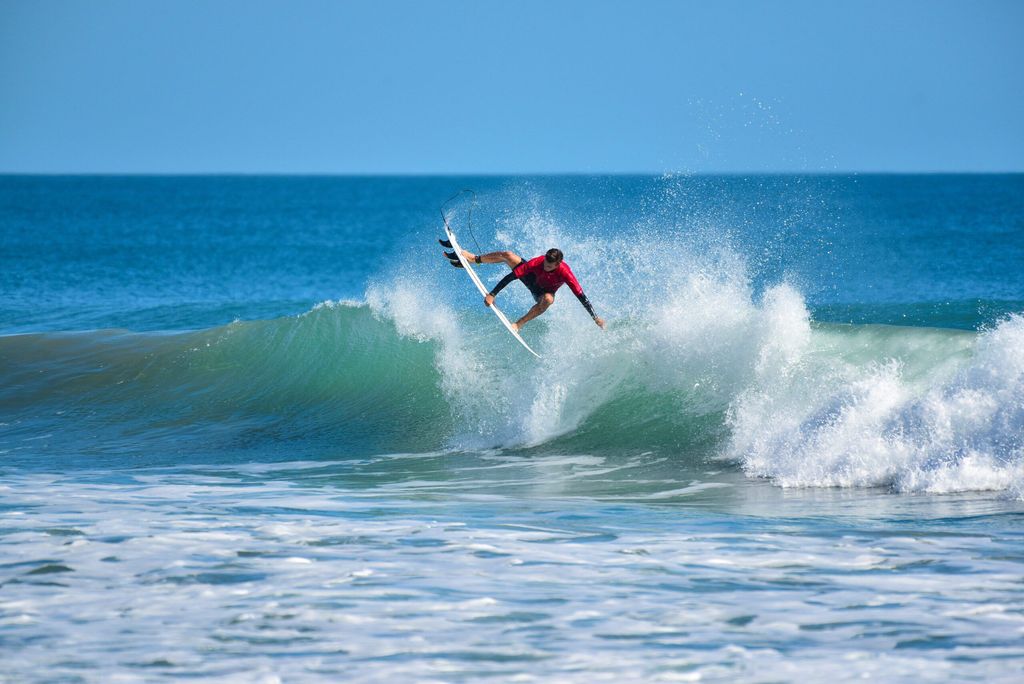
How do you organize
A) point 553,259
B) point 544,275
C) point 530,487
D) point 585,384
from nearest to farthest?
point 530,487 < point 553,259 < point 544,275 < point 585,384

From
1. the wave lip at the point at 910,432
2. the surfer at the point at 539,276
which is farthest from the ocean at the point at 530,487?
the surfer at the point at 539,276

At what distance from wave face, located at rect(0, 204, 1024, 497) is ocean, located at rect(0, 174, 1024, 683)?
0.04 metres

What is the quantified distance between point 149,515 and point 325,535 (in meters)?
1.44

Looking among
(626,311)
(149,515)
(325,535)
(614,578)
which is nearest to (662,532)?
(614,578)

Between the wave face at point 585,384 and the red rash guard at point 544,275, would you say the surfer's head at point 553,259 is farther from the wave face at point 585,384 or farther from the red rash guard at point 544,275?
the wave face at point 585,384

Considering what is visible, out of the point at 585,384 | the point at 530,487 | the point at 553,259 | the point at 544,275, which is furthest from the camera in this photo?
the point at 585,384

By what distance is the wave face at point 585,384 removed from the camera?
9359 mm

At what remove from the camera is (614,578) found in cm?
646

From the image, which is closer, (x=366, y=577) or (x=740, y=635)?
(x=740, y=635)

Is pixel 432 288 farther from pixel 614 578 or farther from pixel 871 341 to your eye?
pixel 614 578

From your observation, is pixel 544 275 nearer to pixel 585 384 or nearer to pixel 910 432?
pixel 585 384

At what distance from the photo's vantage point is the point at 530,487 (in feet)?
30.5

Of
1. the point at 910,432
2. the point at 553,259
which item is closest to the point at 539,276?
the point at 553,259

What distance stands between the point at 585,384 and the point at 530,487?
307 centimetres
